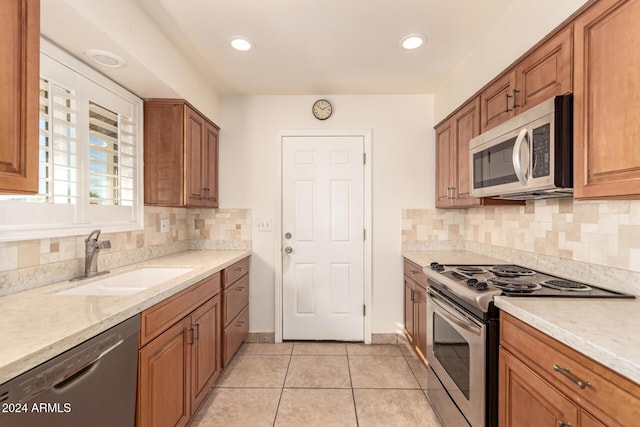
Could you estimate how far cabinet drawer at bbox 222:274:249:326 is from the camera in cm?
243

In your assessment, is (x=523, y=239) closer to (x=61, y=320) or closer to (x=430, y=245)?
(x=430, y=245)

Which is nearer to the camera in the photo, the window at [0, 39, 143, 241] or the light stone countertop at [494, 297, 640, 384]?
the light stone countertop at [494, 297, 640, 384]

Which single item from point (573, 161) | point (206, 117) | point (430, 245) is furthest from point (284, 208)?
point (573, 161)

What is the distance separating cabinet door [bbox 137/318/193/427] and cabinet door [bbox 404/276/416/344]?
1845 millimetres

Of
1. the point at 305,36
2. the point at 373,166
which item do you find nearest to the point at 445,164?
the point at 373,166

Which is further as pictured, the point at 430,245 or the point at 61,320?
the point at 430,245

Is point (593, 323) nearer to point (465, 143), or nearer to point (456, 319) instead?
point (456, 319)

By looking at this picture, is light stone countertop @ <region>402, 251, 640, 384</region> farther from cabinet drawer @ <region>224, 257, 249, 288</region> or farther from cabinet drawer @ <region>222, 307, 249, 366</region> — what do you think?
cabinet drawer @ <region>222, 307, 249, 366</region>

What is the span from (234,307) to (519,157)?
231cm

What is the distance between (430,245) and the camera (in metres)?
3.07

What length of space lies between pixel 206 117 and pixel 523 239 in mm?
2748

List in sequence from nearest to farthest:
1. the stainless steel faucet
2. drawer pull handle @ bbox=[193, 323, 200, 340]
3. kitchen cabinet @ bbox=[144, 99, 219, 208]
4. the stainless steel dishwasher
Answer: the stainless steel dishwasher
the stainless steel faucet
drawer pull handle @ bbox=[193, 323, 200, 340]
kitchen cabinet @ bbox=[144, 99, 219, 208]

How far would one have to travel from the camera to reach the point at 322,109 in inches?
122

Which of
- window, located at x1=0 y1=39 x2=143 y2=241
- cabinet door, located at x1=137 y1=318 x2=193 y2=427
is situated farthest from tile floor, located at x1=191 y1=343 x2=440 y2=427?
window, located at x1=0 y1=39 x2=143 y2=241
